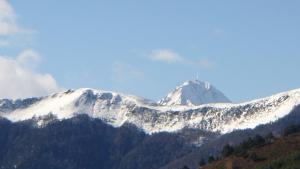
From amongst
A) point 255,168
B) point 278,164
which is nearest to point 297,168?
point 278,164

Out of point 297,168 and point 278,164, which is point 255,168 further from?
point 297,168

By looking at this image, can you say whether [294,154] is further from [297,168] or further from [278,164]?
[297,168]

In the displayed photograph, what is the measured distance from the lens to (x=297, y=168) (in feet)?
555

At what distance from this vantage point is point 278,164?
18225 cm

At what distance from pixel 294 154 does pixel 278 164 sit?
5.44 metres

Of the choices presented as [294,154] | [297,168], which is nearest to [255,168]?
[294,154]

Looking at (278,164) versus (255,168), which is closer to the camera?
(278,164)

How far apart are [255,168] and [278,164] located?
1486 cm

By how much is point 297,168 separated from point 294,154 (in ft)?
54.8

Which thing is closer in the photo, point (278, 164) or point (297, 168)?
point (297, 168)

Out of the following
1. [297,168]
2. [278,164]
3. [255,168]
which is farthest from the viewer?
[255,168]

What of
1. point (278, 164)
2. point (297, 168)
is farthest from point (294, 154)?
point (297, 168)

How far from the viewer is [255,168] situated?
197 m

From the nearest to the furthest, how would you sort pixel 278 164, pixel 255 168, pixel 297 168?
1. pixel 297 168
2. pixel 278 164
3. pixel 255 168
